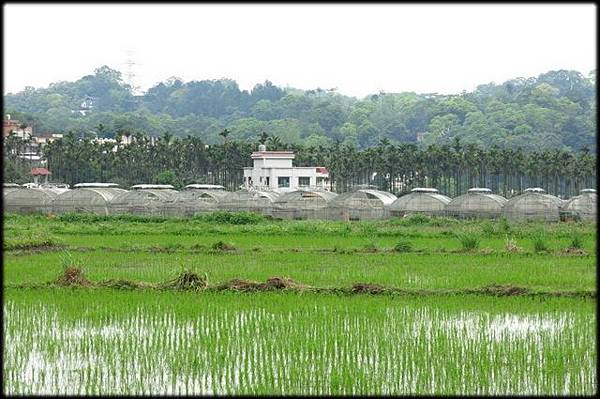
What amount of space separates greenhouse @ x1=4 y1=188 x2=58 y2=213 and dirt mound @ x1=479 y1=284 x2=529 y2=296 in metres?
27.3

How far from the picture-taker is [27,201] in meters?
36.8

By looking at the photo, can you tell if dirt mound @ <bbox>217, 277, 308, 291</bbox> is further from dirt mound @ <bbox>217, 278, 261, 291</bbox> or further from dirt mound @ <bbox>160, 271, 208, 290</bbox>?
dirt mound @ <bbox>160, 271, 208, 290</bbox>

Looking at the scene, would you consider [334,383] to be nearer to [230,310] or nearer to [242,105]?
[230,310]

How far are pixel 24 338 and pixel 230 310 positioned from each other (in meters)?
3.05

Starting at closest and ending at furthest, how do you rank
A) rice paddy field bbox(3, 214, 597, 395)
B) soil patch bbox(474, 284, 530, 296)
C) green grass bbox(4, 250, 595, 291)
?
rice paddy field bbox(3, 214, 597, 395)
soil patch bbox(474, 284, 530, 296)
green grass bbox(4, 250, 595, 291)

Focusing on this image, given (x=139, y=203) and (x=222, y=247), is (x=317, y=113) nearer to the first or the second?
(x=139, y=203)

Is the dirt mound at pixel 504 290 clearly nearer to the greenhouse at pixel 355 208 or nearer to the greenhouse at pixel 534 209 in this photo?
the greenhouse at pixel 534 209

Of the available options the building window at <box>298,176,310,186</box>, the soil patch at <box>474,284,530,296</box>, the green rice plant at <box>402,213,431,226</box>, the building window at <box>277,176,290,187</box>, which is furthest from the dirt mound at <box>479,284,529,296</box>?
the building window at <box>298,176,310,186</box>

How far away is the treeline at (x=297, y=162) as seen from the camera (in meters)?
51.7

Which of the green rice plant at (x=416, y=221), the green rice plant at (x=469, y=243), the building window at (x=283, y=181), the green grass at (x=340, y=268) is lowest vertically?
the green grass at (x=340, y=268)

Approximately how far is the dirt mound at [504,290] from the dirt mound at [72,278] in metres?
6.97

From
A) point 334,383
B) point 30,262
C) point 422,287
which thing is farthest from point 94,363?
point 30,262

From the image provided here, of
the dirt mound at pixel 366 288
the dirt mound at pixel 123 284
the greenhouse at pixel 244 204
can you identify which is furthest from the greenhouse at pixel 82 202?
the dirt mound at pixel 366 288

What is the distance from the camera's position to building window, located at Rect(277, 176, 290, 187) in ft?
173
